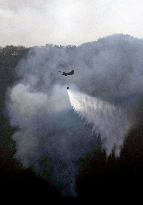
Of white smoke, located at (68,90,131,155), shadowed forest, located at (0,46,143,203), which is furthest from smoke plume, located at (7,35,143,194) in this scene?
shadowed forest, located at (0,46,143,203)

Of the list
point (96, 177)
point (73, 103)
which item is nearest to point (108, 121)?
point (96, 177)

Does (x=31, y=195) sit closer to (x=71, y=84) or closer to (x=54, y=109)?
(x=54, y=109)

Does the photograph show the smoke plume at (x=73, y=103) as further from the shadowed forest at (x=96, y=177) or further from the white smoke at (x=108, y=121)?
the shadowed forest at (x=96, y=177)

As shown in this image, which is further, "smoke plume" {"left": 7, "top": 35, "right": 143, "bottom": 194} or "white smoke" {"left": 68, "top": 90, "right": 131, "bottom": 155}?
"smoke plume" {"left": 7, "top": 35, "right": 143, "bottom": 194}

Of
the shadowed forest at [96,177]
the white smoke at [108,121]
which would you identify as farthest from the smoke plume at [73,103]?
the shadowed forest at [96,177]

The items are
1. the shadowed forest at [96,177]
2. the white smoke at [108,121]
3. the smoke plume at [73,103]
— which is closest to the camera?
the shadowed forest at [96,177]

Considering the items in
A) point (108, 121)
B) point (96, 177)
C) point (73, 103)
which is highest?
point (73, 103)

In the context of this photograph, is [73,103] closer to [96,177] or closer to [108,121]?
[108,121]

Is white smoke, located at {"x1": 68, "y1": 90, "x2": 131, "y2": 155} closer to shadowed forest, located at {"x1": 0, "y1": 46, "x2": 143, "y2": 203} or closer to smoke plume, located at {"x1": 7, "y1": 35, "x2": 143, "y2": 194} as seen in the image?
smoke plume, located at {"x1": 7, "y1": 35, "x2": 143, "y2": 194}
